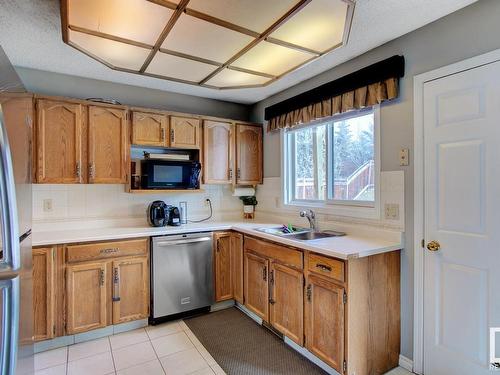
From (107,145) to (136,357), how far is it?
186 cm

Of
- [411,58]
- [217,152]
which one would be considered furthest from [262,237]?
[411,58]

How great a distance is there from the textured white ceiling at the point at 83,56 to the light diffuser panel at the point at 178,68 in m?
0.40

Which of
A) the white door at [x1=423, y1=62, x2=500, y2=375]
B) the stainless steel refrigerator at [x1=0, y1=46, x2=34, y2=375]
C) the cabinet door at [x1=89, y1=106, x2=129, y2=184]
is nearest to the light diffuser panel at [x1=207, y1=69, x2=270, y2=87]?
the cabinet door at [x1=89, y1=106, x2=129, y2=184]

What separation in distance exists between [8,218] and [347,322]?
180cm

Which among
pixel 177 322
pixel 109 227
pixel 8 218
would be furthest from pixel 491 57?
pixel 109 227

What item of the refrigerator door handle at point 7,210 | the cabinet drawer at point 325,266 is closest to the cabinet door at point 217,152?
the cabinet drawer at point 325,266

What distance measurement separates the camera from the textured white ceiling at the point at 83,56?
1.70 metres

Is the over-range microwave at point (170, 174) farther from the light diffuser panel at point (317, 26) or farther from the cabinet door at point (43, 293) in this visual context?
the light diffuser panel at point (317, 26)

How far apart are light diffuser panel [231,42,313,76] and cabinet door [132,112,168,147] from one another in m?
1.07

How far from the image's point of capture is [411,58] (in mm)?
2002

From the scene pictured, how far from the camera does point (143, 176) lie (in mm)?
2898

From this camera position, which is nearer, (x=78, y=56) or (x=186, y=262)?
(x=78, y=56)

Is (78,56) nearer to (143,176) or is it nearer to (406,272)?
(143,176)

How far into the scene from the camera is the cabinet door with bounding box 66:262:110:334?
2330 mm
